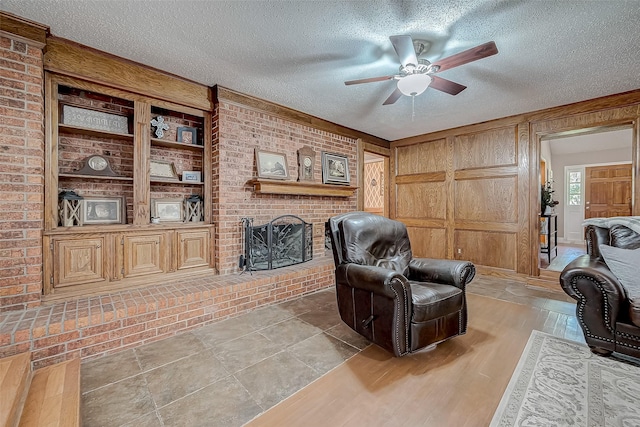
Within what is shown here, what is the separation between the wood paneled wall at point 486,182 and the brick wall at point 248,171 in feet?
6.60

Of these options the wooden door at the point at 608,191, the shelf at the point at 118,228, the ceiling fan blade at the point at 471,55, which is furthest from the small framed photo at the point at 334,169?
the wooden door at the point at 608,191

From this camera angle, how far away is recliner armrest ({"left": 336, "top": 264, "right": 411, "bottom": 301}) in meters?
1.88

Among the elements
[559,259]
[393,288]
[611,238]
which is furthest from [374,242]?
[559,259]

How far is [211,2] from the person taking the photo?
1.82 metres

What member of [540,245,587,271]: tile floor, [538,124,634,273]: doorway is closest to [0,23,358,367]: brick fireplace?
[540,245,587,271]: tile floor

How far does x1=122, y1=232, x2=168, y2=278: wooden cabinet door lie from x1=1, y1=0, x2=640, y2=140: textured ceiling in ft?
5.50

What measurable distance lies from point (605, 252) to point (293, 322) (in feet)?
8.70

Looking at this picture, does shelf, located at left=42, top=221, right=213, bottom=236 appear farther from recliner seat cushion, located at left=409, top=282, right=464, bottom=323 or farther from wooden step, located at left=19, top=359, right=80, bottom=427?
recliner seat cushion, located at left=409, top=282, right=464, bottom=323

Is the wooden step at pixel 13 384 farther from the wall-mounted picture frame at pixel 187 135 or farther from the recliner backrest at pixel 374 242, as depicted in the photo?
the wall-mounted picture frame at pixel 187 135

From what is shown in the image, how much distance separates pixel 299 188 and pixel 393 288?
7.28ft

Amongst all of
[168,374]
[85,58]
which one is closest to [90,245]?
[168,374]

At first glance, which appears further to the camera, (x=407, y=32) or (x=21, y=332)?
(x=407, y=32)

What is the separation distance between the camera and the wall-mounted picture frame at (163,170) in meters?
2.98

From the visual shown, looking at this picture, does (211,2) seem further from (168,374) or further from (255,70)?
(168,374)
